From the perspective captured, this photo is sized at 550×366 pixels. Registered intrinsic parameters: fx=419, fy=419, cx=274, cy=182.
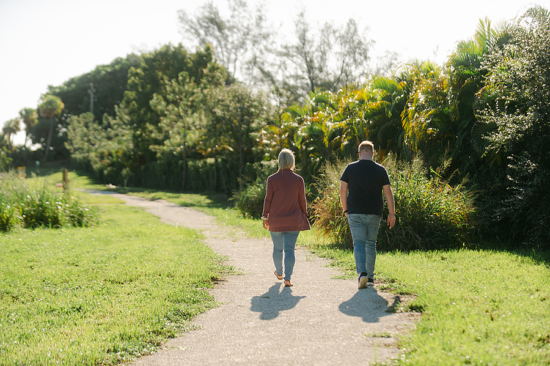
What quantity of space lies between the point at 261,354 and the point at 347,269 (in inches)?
138

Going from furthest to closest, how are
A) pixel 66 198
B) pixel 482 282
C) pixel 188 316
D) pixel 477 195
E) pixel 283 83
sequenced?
pixel 283 83 < pixel 66 198 < pixel 477 195 < pixel 482 282 < pixel 188 316

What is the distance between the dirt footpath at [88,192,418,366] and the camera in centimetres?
361

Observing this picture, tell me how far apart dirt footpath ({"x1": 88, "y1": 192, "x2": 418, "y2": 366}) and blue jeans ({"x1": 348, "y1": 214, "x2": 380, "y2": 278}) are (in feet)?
1.26

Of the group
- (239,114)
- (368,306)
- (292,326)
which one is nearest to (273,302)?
(292,326)

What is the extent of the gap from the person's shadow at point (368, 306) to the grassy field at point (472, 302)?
0.81 feet

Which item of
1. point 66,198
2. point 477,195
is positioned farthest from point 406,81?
point 66,198

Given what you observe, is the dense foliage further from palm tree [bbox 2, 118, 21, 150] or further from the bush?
palm tree [bbox 2, 118, 21, 150]

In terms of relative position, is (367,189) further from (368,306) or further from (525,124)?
(525,124)

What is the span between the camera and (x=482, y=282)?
5504 mm

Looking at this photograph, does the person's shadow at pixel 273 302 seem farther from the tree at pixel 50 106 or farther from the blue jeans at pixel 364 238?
the tree at pixel 50 106

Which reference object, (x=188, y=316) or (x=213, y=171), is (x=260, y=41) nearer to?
(x=213, y=171)

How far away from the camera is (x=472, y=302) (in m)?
4.61

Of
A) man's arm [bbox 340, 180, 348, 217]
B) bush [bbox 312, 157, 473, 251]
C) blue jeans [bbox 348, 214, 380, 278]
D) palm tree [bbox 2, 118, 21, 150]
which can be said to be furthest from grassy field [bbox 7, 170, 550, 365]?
palm tree [bbox 2, 118, 21, 150]

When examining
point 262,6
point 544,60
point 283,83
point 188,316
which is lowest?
point 188,316
